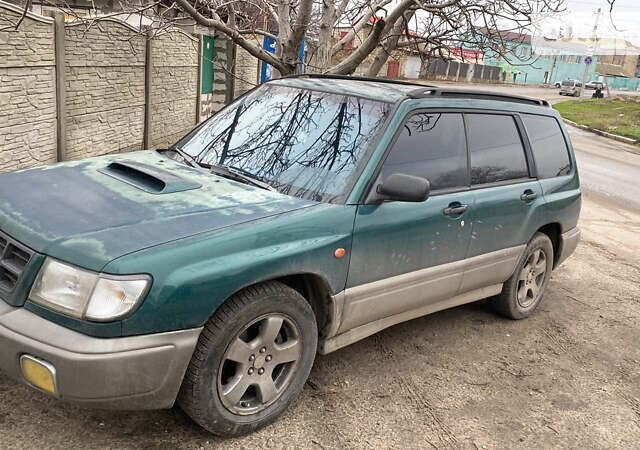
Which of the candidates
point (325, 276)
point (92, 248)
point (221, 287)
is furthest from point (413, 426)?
point (92, 248)

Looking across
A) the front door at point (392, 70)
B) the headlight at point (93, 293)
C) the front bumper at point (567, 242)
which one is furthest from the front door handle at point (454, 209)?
the front door at point (392, 70)

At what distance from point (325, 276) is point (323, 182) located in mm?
565

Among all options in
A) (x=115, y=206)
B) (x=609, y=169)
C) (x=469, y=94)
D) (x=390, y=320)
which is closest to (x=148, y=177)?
(x=115, y=206)

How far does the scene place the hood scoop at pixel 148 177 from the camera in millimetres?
3373

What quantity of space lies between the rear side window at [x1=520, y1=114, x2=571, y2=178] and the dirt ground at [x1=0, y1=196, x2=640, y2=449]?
1260mm

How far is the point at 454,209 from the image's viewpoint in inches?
160

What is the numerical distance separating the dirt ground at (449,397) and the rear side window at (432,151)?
1.25m

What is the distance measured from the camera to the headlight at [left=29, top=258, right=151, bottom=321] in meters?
2.62

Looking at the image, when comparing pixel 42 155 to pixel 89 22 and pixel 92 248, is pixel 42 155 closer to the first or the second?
pixel 89 22

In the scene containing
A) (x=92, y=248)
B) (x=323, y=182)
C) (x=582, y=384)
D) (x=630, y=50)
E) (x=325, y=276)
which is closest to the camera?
(x=92, y=248)

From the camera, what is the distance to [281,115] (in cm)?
410

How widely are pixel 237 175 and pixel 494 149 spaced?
6.37 ft

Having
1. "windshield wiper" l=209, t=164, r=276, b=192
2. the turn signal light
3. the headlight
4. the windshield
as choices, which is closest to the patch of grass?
the windshield

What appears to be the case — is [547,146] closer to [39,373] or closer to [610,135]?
[39,373]
